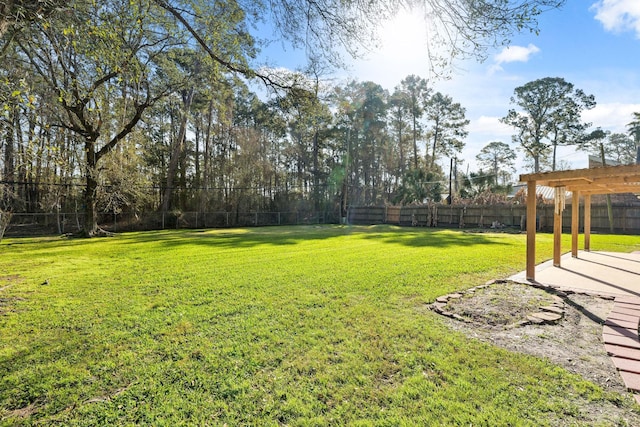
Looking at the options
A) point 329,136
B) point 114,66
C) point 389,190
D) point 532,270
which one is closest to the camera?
point 114,66

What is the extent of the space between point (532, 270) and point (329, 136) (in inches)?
809

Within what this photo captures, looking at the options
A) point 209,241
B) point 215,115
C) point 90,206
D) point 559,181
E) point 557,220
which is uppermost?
point 215,115

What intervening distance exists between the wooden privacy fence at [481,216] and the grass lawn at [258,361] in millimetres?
12704

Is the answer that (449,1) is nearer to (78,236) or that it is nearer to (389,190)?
(78,236)

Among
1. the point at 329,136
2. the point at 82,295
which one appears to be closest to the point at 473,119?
the point at 329,136

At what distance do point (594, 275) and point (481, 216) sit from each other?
481 inches

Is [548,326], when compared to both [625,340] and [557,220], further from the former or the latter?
[557,220]

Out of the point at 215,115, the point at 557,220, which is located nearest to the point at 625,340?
the point at 557,220

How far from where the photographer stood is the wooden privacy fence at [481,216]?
1289 centimetres

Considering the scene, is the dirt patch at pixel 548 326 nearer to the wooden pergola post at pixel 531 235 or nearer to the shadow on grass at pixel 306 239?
the wooden pergola post at pixel 531 235

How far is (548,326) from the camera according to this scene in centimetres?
271

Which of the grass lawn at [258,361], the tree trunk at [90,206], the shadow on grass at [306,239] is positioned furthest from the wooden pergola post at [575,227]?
the tree trunk at [90,206]

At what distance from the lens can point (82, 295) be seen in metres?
3.71

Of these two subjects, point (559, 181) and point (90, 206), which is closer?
point (559, 181)
